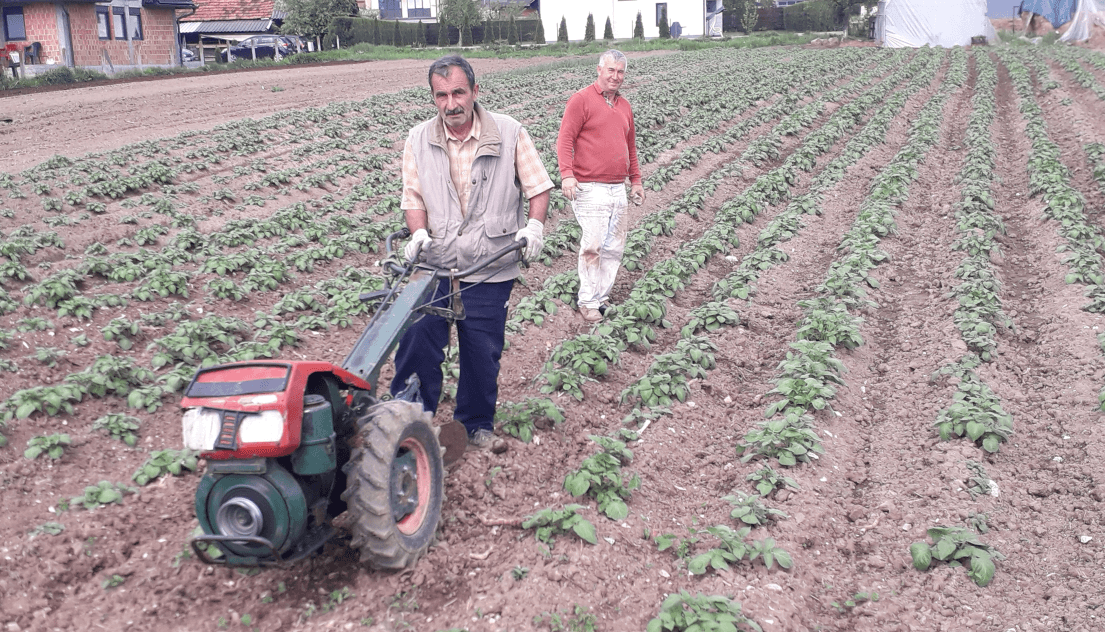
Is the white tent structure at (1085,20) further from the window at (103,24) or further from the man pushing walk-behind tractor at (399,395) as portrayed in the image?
the man pushing walk-behind tractor at (399,395)

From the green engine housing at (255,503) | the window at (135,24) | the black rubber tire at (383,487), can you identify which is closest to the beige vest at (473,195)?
the black rubber tire at (383,487)

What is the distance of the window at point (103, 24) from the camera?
35719 millimetres

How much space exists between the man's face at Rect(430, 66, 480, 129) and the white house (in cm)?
5399

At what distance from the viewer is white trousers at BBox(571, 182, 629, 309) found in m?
7.04

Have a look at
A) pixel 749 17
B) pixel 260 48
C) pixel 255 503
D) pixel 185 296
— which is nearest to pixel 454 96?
pixel 255 503

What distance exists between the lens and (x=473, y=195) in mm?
4305

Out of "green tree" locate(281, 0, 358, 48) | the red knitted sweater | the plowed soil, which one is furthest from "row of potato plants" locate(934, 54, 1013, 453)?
"green tree" locate(281, 0, 358, 48)

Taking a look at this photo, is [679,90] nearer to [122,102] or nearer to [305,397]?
[122,102]

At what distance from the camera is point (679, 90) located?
2336 cm

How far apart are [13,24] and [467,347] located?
37.5 m

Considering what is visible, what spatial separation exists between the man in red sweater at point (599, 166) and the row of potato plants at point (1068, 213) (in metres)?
3.52

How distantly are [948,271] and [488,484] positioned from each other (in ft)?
19.0

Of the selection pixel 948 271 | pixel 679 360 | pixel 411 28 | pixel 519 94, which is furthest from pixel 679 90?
pixel 411 28

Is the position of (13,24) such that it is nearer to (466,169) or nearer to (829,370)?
(466,169)
